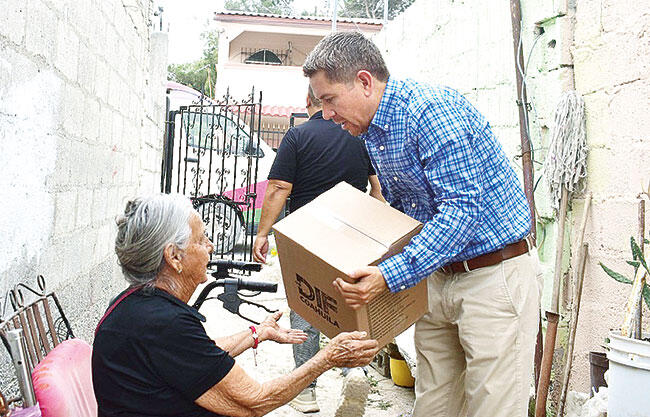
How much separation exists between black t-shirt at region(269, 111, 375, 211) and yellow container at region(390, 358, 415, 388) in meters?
1.22

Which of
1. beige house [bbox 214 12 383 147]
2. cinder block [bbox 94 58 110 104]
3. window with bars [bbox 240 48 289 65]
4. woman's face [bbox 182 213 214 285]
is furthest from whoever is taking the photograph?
window with bars [bbox 240 48 289 65]

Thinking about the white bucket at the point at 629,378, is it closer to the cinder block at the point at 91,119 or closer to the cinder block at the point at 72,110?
Answer: the cinder block at the point at 72,110

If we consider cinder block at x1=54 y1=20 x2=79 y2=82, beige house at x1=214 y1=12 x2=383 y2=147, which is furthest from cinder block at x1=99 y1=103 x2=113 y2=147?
beige house at x1=214 y1=12 x2=383 y2=147

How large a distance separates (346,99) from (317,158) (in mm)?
1773

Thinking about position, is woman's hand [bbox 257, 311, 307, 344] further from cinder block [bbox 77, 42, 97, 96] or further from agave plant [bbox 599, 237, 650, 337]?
cinder block [bbox 77, 42, 97, 96]

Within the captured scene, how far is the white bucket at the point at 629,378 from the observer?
7.95 ft

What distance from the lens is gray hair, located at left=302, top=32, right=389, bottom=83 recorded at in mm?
2311

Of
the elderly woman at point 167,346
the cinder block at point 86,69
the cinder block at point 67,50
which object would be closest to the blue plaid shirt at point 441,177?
the elderly woman at point 167,346

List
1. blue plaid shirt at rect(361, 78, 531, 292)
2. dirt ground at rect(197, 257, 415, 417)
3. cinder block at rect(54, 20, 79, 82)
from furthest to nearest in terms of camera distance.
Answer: dirt ground at rect(197, 257, 415, 417) < cinder block at rect(54, 20, 79, 82) < blue plaid shirt at rect(361, 78, 531, 292)

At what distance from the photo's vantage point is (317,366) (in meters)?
2.03

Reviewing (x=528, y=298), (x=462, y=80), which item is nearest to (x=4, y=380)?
(x=528, y=298)

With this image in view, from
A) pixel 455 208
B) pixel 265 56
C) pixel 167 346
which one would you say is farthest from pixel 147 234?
pixel 265 56

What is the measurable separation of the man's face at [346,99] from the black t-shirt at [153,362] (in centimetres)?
91

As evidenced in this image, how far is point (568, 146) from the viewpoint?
3533mm
